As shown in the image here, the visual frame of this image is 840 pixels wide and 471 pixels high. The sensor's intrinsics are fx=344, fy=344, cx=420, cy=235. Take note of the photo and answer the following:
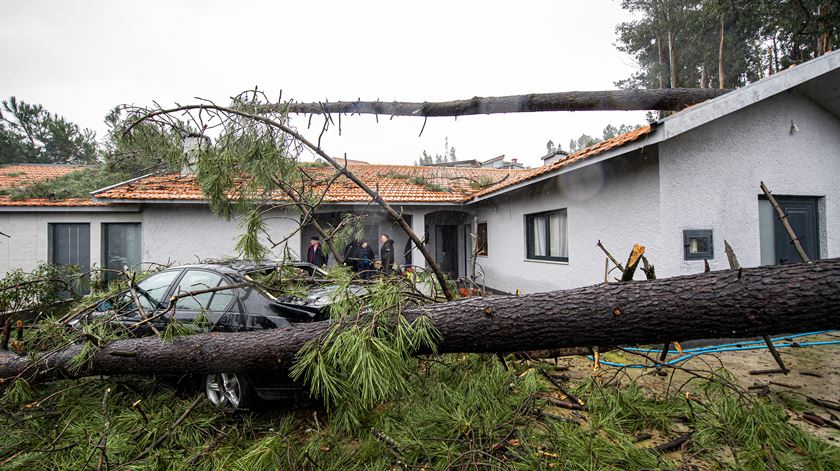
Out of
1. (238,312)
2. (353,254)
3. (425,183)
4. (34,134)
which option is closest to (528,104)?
(238,312)

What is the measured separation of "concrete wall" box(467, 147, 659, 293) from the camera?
208 inches

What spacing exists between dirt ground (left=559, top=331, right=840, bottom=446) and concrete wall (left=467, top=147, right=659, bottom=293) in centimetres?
180

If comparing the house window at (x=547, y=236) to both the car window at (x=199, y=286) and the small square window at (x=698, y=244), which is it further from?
the car window at (x=199, y=286)

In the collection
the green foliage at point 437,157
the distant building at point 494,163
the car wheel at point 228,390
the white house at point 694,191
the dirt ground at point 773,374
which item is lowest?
the dirt ground at point 773,374

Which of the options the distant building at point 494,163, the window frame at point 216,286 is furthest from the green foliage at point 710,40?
the window frame at point 216,286

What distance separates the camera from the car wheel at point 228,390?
9.88 ft

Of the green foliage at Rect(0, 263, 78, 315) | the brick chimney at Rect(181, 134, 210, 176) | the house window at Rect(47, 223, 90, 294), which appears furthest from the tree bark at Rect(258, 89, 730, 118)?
the house window at Rect(47, 223, 90, 294)

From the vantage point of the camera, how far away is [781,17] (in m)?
10.1

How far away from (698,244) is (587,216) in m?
1.78

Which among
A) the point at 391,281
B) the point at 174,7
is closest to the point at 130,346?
the point at 391,281

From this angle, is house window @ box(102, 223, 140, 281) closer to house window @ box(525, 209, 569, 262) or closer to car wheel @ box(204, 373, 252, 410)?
car wheel @ box(204, 373, 252, 410)

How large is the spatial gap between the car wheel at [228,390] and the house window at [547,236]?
246 inches

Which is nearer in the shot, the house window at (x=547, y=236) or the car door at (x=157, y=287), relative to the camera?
the car door at (x=157, y=287)

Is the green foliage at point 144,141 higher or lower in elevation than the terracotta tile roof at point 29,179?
lower
